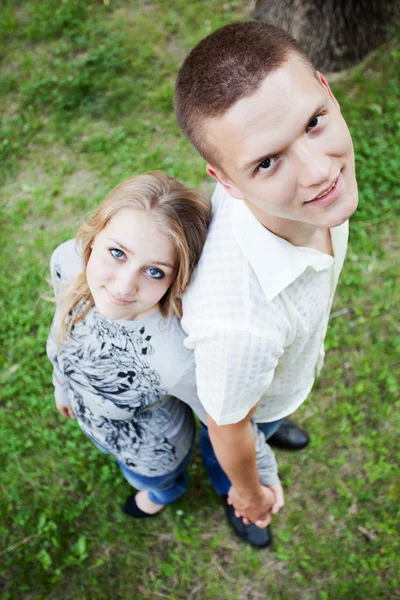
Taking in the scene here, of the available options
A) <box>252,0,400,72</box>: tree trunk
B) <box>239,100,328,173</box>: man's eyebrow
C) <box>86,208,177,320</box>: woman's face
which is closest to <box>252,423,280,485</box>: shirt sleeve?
<box>86,208,177,320</box>: woman's face

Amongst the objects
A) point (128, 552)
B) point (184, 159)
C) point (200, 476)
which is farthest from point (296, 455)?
point (184, 159)

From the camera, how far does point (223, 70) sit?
165 cm

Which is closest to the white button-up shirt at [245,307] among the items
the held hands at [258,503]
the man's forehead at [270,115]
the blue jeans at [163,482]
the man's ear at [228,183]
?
the man's ear at [228,183]

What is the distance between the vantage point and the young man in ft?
5.30

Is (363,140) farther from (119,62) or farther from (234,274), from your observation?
(234,274)

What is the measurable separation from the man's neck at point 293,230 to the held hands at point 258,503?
118 centimetres

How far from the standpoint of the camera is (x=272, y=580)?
10.8 ft

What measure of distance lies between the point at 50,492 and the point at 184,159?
2.90m

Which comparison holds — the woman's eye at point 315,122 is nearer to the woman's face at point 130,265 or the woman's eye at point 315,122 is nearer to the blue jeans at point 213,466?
the woman's face at point 130,265

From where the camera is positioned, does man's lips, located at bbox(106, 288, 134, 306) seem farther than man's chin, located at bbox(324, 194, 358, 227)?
Yes

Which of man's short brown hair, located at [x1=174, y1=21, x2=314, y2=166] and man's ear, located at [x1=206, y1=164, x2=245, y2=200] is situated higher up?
man's short brown hair, located at [x1=174, y1=21, x2=314, y2=166]

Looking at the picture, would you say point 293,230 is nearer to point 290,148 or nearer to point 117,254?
point 290,148

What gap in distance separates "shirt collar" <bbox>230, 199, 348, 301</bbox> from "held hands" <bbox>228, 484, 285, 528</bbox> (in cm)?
113

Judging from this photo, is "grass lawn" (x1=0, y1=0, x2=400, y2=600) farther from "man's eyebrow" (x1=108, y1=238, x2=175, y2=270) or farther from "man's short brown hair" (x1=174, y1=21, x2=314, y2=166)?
"man's short brown hair" (x1=174, y1=21, x2=314, y2=166)
